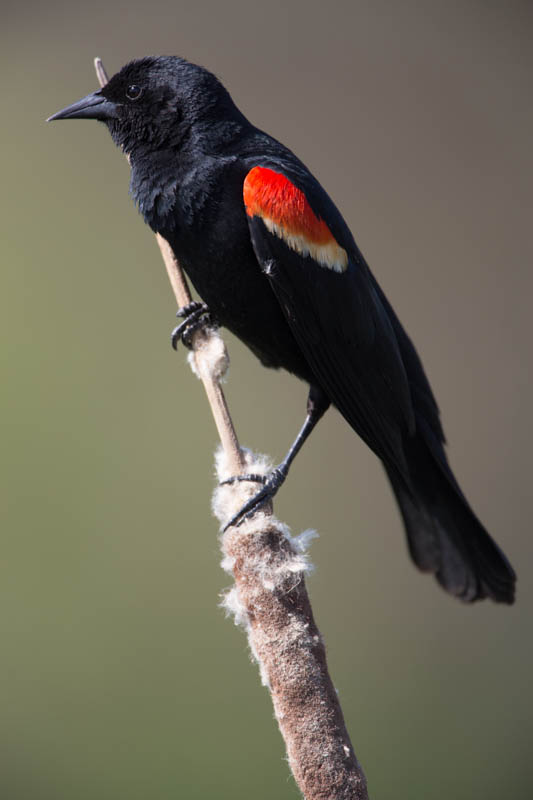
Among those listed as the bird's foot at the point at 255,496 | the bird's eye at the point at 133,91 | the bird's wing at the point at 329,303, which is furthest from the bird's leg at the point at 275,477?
the bird's eye at the point at 133,91

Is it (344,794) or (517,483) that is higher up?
(517,483)

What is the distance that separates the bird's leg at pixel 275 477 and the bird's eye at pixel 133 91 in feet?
2.45

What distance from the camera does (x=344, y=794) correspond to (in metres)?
1.03

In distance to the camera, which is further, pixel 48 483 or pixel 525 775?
pixel 525 775

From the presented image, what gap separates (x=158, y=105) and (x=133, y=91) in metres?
0.06

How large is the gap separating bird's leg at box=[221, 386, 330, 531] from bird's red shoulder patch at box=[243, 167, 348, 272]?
0.36m

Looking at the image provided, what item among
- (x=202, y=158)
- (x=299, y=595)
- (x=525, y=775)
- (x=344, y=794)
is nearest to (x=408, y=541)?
(x=299, y=595)

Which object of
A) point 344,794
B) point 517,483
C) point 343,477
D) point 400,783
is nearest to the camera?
point 344,794

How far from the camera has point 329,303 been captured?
1617 mm

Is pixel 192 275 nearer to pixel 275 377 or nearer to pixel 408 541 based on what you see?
pixel 408 541

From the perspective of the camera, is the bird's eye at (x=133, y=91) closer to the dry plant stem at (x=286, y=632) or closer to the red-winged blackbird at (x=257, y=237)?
the red-winged blackbird at (x=257, y=237)

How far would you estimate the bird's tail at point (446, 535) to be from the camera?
175 cm

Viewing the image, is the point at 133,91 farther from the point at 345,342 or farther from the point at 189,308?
the point at 345,342

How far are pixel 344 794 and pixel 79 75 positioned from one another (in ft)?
9.30
